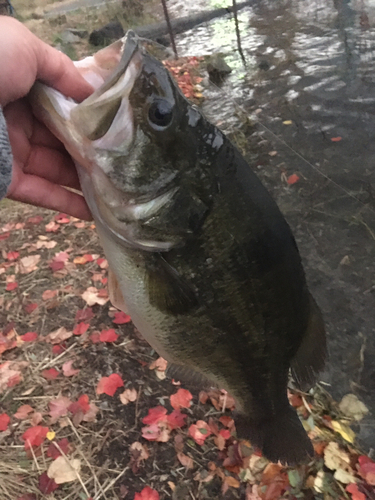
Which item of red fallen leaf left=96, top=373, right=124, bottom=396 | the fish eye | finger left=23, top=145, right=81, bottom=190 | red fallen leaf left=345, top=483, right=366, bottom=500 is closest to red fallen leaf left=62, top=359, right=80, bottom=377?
red fallen leaf left=96, top=373, right=124, bottom=396

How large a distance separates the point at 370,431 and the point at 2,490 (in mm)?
2421

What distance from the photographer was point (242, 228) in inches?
59.6

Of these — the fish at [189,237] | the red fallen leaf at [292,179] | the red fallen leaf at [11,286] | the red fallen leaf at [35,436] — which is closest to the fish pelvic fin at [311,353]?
the fish at [189,237]

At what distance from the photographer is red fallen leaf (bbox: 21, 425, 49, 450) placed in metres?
2.57

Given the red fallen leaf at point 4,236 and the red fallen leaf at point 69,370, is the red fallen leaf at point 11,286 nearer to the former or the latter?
the red fallen leaf at point 4,236

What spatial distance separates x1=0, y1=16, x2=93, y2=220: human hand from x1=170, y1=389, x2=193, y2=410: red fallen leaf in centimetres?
157

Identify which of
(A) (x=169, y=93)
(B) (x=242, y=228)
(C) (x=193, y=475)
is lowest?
(C) (x=193, y=475)

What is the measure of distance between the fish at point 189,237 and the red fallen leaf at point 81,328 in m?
1.51

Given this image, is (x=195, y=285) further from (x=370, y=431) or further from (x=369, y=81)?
(x=369, y=81)

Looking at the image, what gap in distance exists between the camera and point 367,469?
2525mm

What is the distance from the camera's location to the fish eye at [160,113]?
4.30 ft

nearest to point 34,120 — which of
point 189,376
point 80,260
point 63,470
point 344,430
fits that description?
point 189,376

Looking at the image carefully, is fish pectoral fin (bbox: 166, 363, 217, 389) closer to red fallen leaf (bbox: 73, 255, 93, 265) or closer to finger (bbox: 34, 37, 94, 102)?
finger (bbox: 34, 37, 94, 102)

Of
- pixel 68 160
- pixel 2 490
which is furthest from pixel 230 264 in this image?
pixel 2 490
